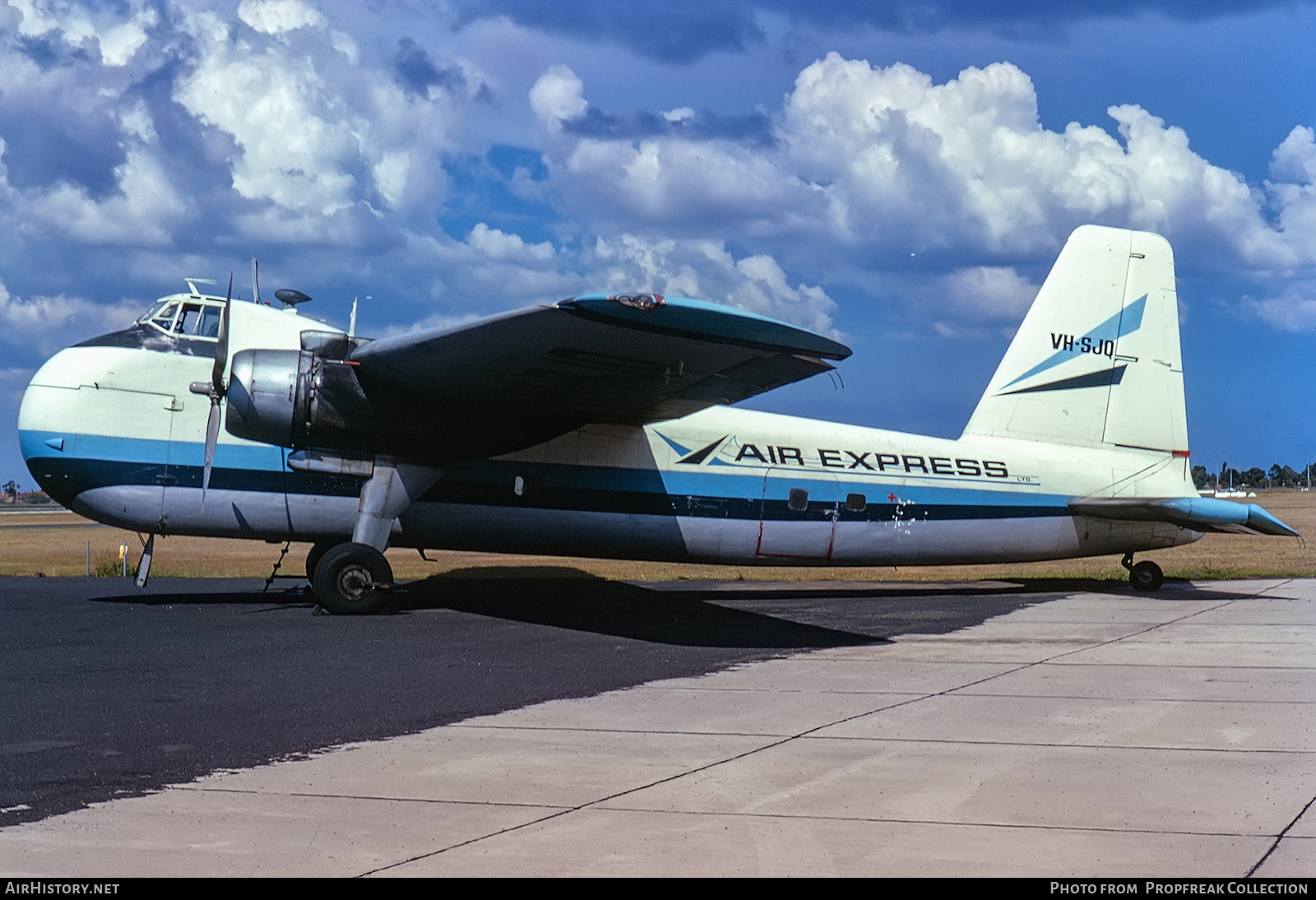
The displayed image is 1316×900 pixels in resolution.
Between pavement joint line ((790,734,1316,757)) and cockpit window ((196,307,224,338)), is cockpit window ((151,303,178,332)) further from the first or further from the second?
pavement joint line ((790,734,1316,757))

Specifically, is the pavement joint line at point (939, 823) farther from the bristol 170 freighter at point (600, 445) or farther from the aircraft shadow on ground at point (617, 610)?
the aircraft shadow on ground at point (617, 610)

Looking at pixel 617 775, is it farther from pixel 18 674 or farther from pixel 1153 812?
pixel 18 674

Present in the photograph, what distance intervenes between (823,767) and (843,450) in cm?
Result: 1070

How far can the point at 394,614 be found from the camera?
49.0 ft

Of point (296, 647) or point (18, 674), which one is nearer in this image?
point (18, 674)

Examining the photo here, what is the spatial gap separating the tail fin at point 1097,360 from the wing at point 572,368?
6.45m

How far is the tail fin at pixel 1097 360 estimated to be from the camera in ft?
60.2

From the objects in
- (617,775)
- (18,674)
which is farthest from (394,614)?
(617,775)

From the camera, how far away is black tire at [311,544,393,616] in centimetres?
1430

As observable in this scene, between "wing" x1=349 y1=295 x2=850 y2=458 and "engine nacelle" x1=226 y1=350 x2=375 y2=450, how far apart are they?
0.98 feet

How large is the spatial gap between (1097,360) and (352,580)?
1204 cm

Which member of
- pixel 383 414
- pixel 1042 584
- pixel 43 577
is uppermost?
pixel 383 414

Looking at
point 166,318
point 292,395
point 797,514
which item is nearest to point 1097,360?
point 797,514

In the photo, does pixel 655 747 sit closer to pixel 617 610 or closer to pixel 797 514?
pixel 617 610
